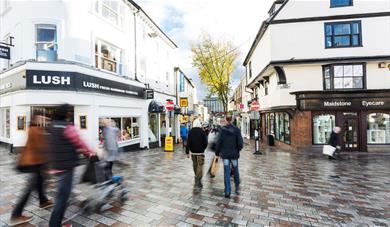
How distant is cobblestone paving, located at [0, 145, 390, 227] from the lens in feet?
14.2

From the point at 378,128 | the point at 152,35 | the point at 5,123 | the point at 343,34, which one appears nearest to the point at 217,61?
the point at 152,35

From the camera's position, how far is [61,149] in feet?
11.1

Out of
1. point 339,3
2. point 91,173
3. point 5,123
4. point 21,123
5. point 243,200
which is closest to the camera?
point 91,173

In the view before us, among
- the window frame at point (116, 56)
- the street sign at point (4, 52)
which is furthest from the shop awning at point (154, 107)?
the street sign at point (4, 52)

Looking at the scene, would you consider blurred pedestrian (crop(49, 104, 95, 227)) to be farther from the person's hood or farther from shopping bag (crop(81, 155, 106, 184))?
the person's hood

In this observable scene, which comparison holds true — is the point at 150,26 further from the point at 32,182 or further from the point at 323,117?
the point at 32,182

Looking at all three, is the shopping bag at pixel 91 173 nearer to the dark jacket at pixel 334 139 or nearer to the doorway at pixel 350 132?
the dark jacket at pixel 334 139

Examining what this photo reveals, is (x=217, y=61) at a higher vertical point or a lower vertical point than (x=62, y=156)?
higher

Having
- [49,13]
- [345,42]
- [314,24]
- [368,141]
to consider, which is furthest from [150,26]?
[368,141]

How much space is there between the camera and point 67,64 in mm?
9688

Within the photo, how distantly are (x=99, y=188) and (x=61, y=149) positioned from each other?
1.57 m

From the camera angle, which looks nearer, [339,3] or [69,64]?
[69,64]

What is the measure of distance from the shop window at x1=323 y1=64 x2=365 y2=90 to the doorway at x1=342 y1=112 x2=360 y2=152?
182 centimetres

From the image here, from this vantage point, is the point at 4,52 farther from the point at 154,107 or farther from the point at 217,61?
the point at 217,61
